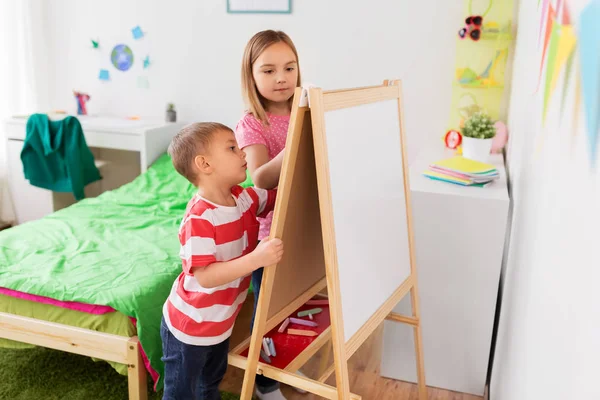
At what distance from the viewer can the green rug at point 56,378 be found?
2076 millimetres

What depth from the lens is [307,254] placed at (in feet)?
5.14

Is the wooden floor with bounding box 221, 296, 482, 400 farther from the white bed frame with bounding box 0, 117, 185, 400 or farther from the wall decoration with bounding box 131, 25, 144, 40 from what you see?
the wall decoration with bounding box 131, 25, 144, 40

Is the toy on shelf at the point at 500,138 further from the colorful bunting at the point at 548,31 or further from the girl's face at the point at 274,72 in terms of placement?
the girl's face at the point at 274,72

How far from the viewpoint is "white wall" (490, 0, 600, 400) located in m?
0.79

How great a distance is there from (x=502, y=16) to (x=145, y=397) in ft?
7.84

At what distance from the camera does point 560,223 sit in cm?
102

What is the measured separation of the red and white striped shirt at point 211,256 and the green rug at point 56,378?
635 mm

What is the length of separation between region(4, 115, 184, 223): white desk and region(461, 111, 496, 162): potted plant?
72.7 inches

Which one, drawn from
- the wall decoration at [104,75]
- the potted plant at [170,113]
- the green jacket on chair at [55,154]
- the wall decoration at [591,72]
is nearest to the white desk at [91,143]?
the potted plant at [170,113]

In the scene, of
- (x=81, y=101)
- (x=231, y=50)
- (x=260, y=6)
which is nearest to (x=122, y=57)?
(x=81, y=101)

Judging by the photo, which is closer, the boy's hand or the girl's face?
the boy's hand

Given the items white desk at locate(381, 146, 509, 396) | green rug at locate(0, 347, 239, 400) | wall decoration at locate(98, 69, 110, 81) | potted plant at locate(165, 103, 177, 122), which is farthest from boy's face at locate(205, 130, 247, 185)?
wall decoration at locate(98, 69, 110, 81)

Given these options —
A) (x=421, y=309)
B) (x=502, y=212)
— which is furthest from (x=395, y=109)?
(x=421, y=309)

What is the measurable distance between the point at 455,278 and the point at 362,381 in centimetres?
56
